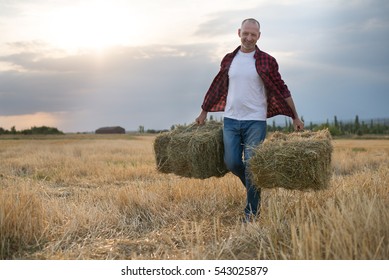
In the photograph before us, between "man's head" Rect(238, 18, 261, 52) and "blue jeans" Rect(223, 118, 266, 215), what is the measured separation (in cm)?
99

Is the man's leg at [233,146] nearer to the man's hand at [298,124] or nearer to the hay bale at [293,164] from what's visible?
the hay bale at [293,164]

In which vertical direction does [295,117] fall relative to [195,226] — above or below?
above

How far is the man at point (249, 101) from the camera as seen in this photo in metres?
5.70

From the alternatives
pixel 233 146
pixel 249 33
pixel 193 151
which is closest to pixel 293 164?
pixel 233 146

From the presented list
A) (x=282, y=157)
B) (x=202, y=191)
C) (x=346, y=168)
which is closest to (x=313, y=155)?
(x=282, y=157)

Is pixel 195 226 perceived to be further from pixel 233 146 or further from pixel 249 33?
pixel 249 33

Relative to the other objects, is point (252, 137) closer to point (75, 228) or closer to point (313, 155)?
point (313, 155)

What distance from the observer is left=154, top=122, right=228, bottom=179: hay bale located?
239 inches

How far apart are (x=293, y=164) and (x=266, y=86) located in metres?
1.32

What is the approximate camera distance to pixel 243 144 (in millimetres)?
5684

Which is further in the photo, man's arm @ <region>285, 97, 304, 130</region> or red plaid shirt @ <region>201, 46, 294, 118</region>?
man's arm @ <region>285, 97, 304, 130</region>

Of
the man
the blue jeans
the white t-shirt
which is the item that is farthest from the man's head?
the blue jeans

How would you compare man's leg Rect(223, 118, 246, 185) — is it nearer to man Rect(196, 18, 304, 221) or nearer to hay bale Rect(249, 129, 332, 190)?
man Rect(196, 18, 304, 221)

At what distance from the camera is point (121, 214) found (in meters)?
6.18
